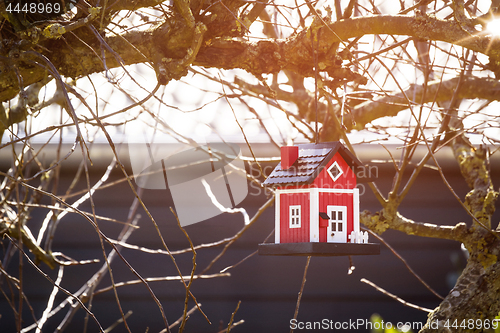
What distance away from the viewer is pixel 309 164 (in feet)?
2.77

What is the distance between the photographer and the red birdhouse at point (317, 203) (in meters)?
0.83

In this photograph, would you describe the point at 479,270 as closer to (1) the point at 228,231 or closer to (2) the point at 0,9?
(2) the point at 0,9

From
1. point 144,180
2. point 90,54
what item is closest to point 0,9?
point 90,54

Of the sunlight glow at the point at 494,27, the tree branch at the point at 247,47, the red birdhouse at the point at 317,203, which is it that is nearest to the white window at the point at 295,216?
the red birdhouse at the point at 317,203

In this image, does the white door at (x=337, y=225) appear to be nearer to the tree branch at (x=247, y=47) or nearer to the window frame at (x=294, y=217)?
the window frame at (x=294, y=217)

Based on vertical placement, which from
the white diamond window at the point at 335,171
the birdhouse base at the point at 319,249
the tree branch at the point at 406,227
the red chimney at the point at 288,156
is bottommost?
the birdhouse base at the point at 319,249

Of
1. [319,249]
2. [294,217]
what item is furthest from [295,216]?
[319,249]

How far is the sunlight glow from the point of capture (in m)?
0.77

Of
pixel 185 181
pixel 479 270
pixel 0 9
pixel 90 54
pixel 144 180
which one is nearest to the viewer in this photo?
pixel 0 9

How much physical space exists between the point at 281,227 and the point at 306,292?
5.87 ft

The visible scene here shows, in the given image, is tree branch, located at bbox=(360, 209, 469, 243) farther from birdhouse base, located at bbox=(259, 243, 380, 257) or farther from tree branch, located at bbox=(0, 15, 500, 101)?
tree branch, located at bbox=(0, 15, 500, 101)

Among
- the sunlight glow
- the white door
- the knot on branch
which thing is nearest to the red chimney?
the white door

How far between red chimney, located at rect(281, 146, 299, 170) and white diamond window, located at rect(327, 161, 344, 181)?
79 millimetres

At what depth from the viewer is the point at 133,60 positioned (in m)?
0.93
